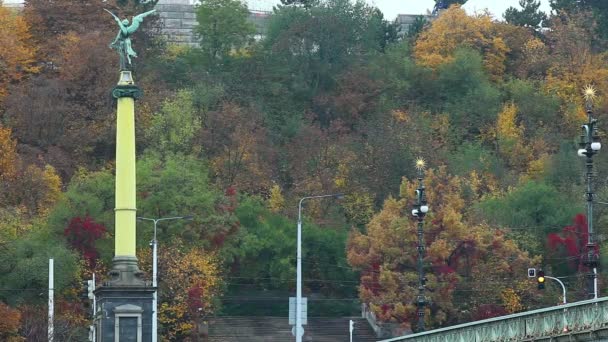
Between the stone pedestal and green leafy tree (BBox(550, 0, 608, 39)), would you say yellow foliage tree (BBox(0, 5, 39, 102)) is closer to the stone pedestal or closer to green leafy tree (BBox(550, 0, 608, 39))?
green leafy tree (BBox(550, 0, 608, 39))

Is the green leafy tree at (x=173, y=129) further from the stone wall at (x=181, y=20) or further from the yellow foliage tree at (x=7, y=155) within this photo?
the stone wall at (x=181, y=20)

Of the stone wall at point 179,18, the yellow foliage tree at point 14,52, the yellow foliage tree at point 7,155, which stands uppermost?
the stone wall at point 179,18

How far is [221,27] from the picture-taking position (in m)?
158

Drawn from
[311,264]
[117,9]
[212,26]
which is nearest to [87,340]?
[311,264]

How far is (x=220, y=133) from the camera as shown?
13788cm

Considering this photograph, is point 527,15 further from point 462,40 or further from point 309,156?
point 309,156

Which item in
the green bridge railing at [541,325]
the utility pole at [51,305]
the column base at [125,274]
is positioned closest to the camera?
the green bridge railing at [541,325]

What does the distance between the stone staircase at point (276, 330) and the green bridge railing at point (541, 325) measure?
150ft

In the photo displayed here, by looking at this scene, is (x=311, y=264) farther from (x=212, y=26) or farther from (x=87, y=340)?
(x=212, y=26)

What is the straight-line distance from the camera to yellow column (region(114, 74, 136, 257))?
8519cm

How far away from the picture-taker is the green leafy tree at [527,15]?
164 meters

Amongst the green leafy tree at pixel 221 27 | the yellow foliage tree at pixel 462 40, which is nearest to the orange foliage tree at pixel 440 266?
the yellow foliage tree at pixel 462 40

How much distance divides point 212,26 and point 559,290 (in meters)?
48.9

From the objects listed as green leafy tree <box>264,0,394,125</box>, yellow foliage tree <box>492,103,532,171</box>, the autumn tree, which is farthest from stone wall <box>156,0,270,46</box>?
the autumn tree
